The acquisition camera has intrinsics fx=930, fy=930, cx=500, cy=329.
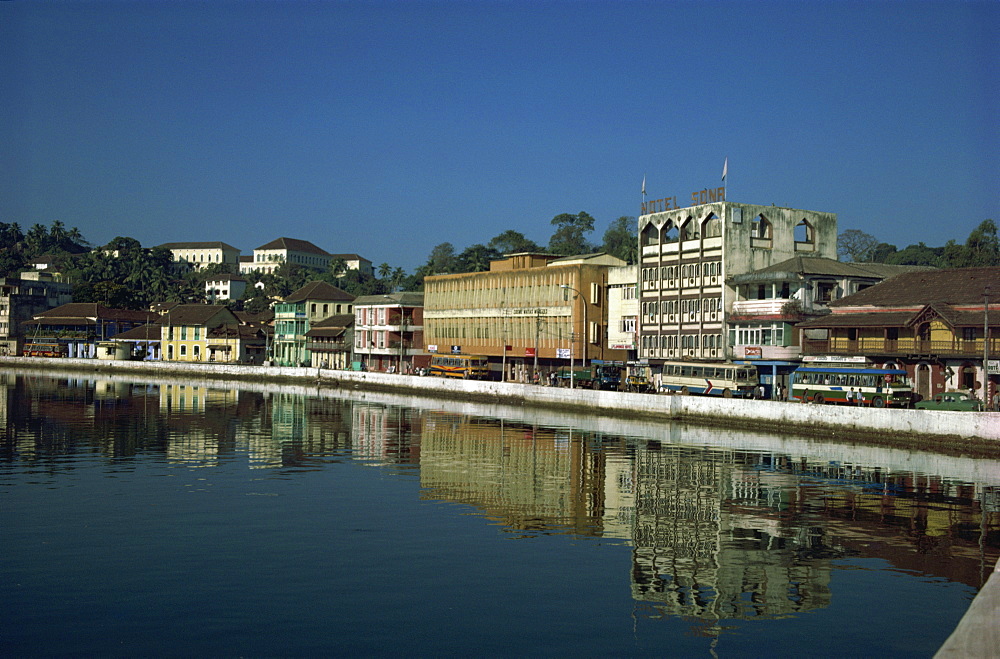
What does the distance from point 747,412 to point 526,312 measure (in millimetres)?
55740

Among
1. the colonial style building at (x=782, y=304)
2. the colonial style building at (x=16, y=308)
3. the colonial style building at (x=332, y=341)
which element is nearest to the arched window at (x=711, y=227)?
the colonial style building at (x=782, y=304)

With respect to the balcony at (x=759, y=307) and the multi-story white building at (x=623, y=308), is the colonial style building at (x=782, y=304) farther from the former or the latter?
the multi-story white building at (x=623, y=308)

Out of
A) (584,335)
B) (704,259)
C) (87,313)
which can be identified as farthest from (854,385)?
(87,313)

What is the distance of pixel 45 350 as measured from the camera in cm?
18388

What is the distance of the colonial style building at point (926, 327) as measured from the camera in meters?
65.3

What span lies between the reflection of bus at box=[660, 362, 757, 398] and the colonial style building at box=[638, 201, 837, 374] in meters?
7.51

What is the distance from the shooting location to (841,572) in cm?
2733

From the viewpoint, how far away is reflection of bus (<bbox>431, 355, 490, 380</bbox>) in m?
118

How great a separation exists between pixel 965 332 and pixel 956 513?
34274 mm

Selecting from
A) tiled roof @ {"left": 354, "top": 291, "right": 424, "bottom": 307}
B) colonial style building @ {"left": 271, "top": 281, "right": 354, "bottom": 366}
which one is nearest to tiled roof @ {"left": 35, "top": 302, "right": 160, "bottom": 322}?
colonial style building @ {"left": 271, "top": 281, "right": 354, "bottom": 366}

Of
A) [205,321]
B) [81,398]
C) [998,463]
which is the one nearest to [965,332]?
[998,463]

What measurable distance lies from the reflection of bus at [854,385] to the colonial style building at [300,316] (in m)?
105

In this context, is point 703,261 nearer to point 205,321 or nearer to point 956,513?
point 956,513

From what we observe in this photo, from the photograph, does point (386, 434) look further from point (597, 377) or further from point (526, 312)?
point (526, 312)
